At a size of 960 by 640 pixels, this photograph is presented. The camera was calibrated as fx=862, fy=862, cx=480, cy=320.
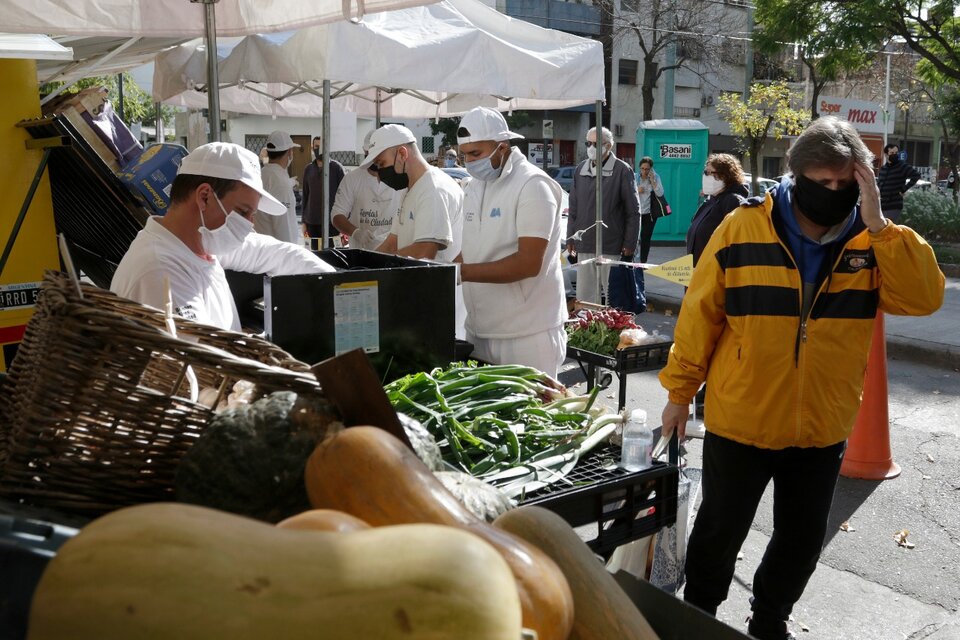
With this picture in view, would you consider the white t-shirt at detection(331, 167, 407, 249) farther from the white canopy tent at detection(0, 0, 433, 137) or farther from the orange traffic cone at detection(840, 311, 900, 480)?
the orange traffic cone at detection(840, 311, 900, 480)

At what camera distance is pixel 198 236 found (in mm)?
3447

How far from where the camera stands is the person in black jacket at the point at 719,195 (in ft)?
25.2

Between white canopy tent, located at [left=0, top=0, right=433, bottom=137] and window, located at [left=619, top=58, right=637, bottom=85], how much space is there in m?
44.9

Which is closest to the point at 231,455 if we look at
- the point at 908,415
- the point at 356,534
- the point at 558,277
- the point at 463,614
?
the point at 356,534

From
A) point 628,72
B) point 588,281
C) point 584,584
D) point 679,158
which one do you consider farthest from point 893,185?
point 628,72

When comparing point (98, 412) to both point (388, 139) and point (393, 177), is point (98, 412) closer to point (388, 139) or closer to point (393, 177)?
A: point (388, 139)

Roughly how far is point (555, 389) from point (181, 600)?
2548 mm

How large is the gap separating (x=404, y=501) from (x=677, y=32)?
1716 inches

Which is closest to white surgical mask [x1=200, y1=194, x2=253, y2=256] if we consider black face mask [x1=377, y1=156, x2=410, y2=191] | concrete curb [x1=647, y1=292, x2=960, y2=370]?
black face mask [x1=377, y1=156, x2=410, y2=191]

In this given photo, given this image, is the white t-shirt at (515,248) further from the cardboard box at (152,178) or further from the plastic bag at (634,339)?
the cardboard box at (152,178)

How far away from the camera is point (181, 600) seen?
35.8 inches

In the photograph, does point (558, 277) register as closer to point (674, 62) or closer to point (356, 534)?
point (356, 534)

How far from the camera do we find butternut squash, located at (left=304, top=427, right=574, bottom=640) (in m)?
1.17

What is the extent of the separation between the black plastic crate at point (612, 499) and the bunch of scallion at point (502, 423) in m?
0.05
